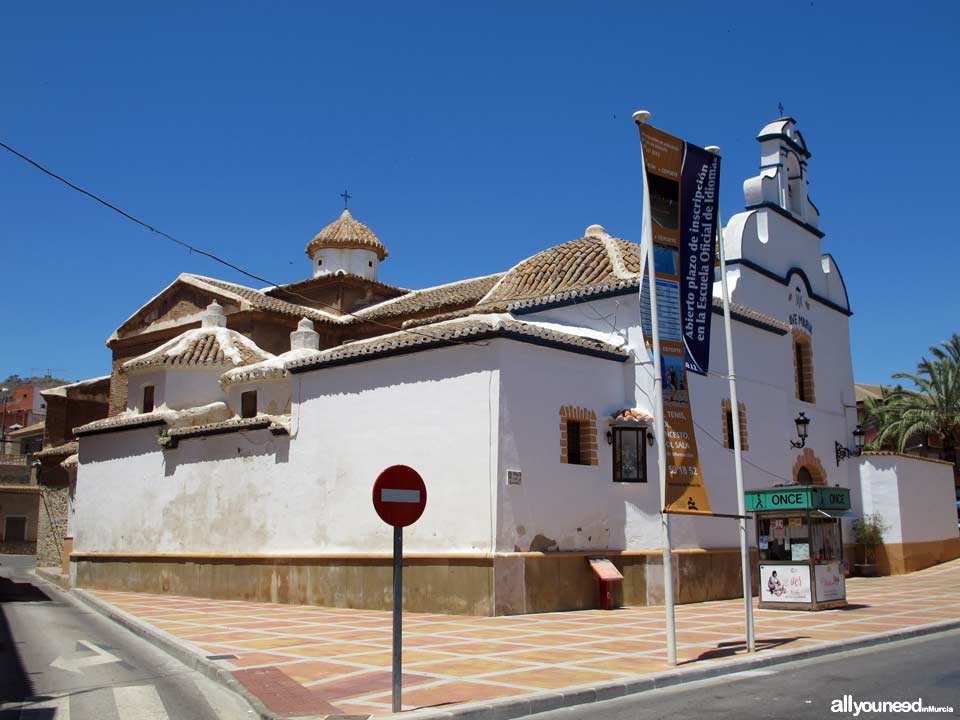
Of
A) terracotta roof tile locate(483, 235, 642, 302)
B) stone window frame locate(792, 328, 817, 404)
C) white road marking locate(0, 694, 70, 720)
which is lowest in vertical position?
white road marking locate(0, 694, 70, 720)

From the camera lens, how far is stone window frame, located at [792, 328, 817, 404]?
74.4ft

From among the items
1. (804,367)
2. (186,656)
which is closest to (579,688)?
(186,656)

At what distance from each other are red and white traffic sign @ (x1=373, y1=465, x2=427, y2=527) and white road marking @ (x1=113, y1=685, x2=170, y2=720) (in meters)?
2.42

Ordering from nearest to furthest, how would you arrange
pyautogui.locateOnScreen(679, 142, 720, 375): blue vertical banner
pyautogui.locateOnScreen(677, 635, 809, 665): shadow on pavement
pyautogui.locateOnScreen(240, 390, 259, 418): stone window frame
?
pyautogui.locateOnScreen(677, 635, 809, 665): shadow on pavement < pyautogui.locateOnScreen(679, 142, 720, 375): blue vertical banner < pyautogui.locateOnScreen(240, 390, 259, 418): stone window frame

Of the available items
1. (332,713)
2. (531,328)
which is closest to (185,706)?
(332,713)

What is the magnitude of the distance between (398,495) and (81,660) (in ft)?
18.5

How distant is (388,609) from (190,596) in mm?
6465

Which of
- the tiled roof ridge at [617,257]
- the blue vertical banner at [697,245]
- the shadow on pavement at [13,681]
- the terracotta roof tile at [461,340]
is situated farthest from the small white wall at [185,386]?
the blue vertical banner at [697,245]

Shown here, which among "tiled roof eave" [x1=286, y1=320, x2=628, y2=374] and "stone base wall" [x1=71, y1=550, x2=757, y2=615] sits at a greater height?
"tiled roof eave" [x1=286, y1=320, x2=628, y2=374]

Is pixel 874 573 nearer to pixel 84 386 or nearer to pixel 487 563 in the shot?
pixel 487 563

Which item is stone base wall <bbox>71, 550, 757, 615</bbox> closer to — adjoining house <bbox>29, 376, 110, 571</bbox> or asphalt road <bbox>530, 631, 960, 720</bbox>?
asphalt road <bbox>530, 631, 960, 720</bbox>

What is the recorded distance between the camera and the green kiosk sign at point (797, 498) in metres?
14.0

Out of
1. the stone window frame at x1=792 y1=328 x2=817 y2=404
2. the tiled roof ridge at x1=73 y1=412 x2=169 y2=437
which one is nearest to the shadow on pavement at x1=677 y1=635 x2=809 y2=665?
the stone window frame at x1=792 y1=328 x2=817 y2=404

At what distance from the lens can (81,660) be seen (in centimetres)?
1009
